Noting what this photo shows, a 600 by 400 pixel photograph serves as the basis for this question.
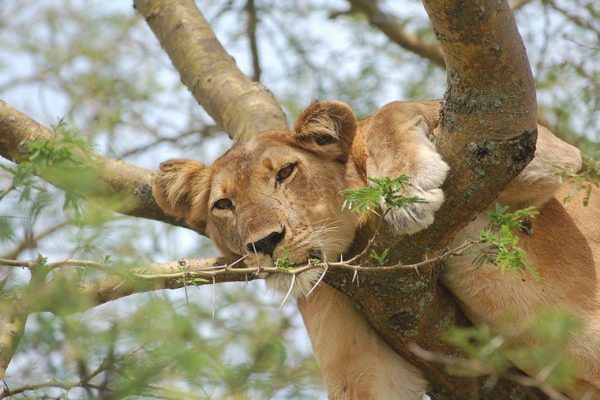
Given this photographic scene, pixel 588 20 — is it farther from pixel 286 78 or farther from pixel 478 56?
pixel 478 56

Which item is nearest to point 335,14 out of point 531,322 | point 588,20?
point 588,20

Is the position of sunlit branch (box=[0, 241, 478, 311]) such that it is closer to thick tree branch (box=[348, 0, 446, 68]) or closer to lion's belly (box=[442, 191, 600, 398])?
lion's belly (box=[442, 191, 600, 398])

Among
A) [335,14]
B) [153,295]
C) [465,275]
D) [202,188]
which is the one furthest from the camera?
[335,14]

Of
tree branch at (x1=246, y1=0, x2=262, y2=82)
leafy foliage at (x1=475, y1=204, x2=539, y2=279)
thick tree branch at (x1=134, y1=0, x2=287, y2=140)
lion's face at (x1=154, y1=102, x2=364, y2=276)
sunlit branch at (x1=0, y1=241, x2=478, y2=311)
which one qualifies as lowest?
leafy foliage at (x1=475, y1=204, x2=539, y2=279)

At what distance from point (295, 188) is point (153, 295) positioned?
1.81m

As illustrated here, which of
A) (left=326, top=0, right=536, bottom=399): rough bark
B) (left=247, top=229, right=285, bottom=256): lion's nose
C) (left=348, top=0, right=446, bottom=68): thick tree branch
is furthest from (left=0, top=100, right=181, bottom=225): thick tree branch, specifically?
(left=348, top=0, right=446, bottom=68): thick tree branch

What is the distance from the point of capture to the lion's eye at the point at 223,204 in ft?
20.0

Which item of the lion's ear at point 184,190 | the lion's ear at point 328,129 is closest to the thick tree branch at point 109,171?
the lion's ear at point 184,190

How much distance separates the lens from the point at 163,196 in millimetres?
6660

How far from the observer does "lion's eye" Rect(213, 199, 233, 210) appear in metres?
6.09

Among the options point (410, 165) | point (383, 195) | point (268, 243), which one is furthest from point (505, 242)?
point (268, 243)

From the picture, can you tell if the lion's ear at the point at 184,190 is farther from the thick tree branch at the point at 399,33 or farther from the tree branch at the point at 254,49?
the thick tree branch at the point at 399,33

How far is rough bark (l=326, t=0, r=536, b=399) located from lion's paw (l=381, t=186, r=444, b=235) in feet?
0.30

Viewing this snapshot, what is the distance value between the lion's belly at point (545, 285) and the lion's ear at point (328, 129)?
1.03m
